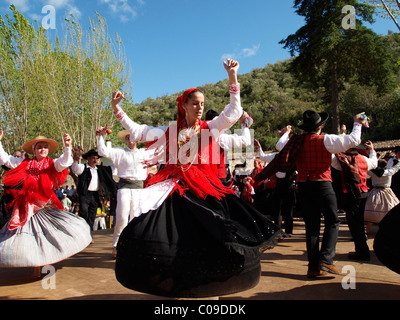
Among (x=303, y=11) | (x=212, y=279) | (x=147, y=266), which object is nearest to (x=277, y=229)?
(x=212, y=279)

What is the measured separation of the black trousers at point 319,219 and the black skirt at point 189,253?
157cm

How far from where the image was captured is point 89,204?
23.1 ft

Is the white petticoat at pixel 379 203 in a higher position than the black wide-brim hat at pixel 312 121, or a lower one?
lower

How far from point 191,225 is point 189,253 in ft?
0.70

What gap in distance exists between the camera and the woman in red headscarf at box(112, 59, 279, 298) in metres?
2.02

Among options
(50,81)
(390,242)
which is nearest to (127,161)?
(390,242)

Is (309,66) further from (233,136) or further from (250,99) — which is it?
(250,99)

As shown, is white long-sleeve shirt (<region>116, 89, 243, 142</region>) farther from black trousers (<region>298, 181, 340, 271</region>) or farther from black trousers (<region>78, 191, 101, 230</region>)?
black trousers (<region>78, 191, 101, 230</region>)

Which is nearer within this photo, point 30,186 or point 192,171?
point 192,171

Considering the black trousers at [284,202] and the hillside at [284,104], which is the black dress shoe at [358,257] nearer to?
the black trousers at [284,202]

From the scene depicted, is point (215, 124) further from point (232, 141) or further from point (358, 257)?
point (358, 257)

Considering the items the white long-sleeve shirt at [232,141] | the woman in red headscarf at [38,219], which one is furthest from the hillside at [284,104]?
the white long-sleeve shirt at [232,141]

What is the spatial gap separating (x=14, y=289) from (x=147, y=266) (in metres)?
2.39

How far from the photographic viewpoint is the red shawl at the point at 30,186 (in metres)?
4.04
